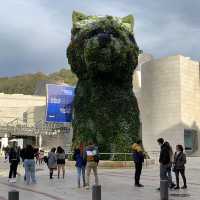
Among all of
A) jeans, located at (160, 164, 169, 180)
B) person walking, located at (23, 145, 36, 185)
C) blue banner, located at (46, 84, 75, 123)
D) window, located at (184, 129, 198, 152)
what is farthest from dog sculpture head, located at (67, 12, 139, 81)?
window, located at (184, 129, 198, 152)

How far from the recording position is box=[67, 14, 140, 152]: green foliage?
2306 centimetres

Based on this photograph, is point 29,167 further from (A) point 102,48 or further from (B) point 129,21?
(B) point 129,21

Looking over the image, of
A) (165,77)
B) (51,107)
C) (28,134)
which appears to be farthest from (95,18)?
(28,134)

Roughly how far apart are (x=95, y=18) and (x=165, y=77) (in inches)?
1532

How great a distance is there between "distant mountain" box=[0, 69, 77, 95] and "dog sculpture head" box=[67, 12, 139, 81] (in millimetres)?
141925

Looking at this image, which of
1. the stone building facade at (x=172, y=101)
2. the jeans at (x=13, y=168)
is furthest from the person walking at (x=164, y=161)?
the stone building facade at (x=172, y=101)

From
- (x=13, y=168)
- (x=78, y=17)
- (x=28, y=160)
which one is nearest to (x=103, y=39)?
(x=78, y=17)

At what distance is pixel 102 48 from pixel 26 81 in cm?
15525

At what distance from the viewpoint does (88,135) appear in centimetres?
2370

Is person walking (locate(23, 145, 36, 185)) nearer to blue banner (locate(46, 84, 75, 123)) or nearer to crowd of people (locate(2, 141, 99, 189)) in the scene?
crowd of people (locate(2, 141, 99, 189))

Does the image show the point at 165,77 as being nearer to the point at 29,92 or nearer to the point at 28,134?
the point at 28,134

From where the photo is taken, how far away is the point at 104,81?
24.7m

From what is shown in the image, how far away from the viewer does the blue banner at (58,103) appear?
5178 cm

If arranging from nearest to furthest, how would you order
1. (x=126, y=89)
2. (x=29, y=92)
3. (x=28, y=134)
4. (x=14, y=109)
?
(x=126, y=89) → (x=28, y=134) → (x=14, y=109) → (x=29, y=92)
